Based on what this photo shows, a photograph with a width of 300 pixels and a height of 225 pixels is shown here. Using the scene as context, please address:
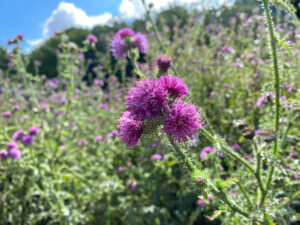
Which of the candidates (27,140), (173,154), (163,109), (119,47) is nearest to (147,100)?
(163,109)

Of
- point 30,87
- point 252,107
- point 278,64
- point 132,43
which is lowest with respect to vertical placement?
point 278,64

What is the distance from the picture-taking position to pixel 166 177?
132 inches

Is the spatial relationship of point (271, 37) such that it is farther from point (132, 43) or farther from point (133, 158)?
point (133, 158)

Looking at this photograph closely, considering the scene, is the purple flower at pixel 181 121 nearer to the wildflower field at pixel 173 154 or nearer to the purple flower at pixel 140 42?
the wildflower field at pixel 173 154

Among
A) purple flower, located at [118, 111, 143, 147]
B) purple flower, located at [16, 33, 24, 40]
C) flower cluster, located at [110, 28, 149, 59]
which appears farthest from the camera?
purple flower, located at [16, 33, 24, 40]

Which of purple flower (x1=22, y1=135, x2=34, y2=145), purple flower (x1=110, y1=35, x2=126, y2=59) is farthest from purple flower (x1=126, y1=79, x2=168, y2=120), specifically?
purple flower (x1=22, y1=135, x2=34, y2=145)

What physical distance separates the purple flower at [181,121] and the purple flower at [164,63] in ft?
3.05

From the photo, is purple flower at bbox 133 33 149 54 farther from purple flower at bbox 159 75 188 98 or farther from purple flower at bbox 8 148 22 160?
purple flower at bbox 8 148 22 160

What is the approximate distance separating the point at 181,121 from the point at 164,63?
39.7 inches

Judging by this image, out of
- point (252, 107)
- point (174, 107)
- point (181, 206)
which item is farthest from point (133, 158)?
point (174, 107)

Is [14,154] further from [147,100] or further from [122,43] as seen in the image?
[147,100]

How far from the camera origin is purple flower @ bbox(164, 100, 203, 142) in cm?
116

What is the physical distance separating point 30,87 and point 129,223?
298 cm

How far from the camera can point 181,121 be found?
3.87ft
